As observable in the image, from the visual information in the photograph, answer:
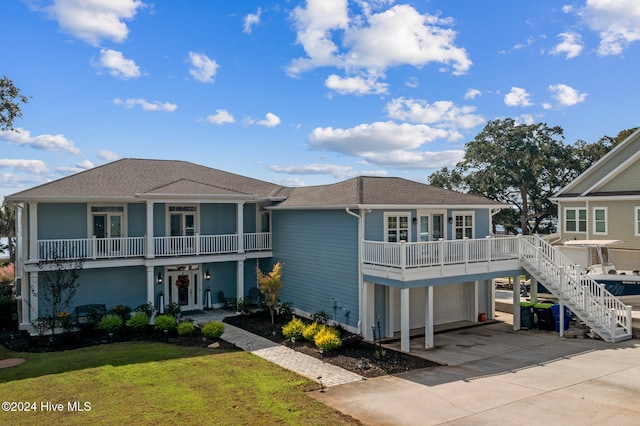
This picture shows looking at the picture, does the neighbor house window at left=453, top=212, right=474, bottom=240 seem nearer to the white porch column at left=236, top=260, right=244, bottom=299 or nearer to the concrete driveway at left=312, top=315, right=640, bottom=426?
the concrete driveway at left=312, top=315, right=640, bottom=426

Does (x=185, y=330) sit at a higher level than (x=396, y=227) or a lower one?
lower

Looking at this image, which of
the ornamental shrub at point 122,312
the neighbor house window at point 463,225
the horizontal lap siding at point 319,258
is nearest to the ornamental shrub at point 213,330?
the ornamental shrub at point 122,312

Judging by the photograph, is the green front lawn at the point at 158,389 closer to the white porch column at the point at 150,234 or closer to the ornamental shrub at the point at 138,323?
the ornamental shrub at the point at 138,323

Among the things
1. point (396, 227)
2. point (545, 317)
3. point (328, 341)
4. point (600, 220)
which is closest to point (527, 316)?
point (545, 317)

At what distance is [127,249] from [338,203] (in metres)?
9.00

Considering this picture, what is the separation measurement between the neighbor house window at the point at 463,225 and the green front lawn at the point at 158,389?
10.5 metres

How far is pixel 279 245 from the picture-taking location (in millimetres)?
21312

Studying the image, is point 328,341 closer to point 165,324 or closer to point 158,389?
point 158,389

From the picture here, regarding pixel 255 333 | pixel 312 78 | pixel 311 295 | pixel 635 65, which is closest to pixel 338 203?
pixel 311 295

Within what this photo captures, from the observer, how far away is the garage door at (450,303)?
62.4 ft

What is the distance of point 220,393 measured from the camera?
10508mm

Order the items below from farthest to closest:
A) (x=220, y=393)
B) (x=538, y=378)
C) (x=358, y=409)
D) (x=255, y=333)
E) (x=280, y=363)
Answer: (x=255, y=333) → (x=280, y=363) → (x=538, y=378) → (x=220, y=393) → (x=358, y=409)

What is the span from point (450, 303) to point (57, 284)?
51.1 ft

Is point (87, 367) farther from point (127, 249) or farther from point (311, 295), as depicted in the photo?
point (311, 295)
